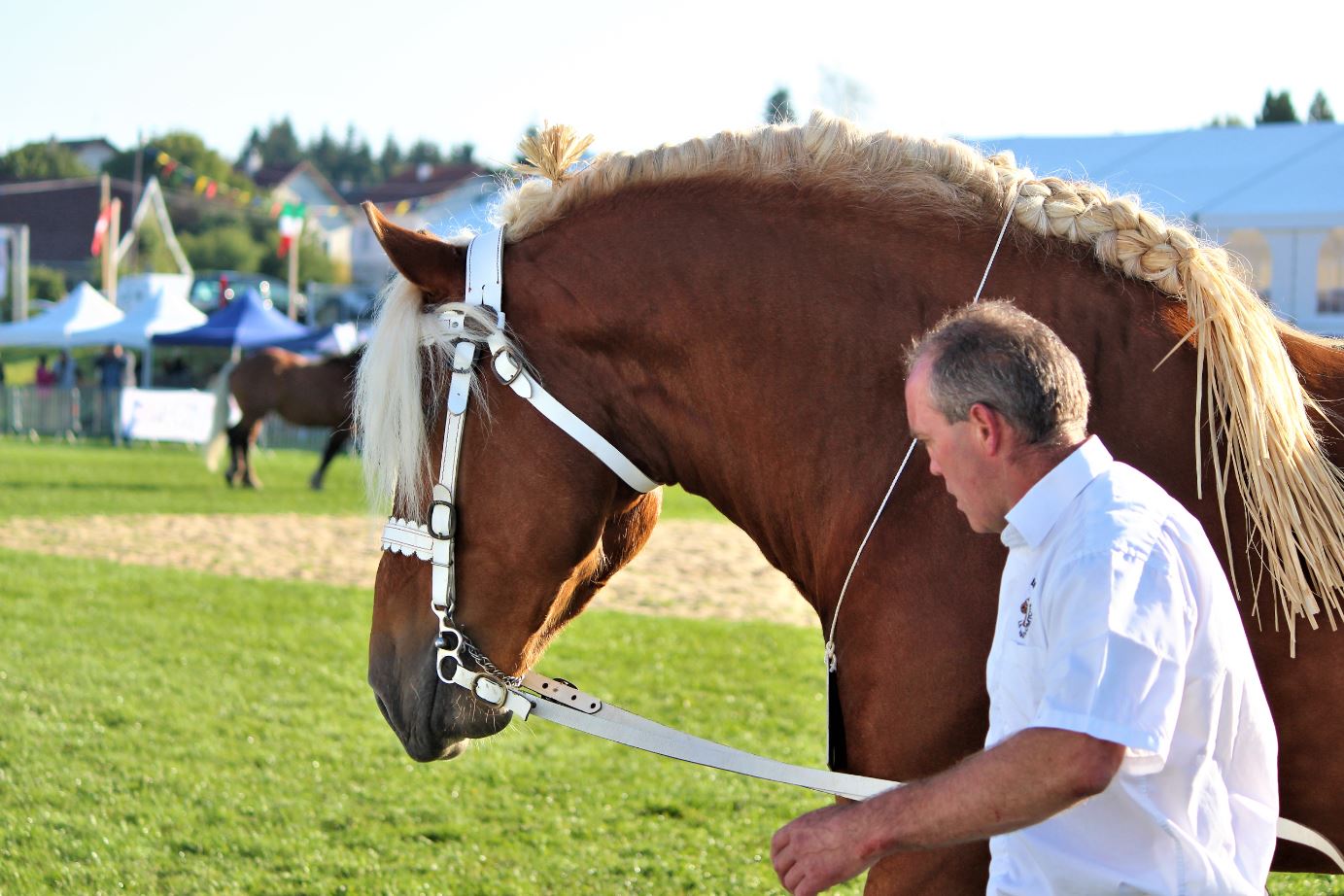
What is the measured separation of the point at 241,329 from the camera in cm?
2258

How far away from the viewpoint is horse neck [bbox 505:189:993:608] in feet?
7.32

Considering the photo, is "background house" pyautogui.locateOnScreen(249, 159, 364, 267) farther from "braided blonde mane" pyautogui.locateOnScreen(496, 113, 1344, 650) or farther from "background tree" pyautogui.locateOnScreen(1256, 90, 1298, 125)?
"braided blonde mane" pyautogui.locateOnScreen(496, 113, 1344, 650)

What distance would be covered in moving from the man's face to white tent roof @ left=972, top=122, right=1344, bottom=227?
13.5 meters

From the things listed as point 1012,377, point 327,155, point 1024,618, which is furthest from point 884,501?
point 327,155

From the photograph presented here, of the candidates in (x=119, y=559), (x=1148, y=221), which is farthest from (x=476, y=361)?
(x=119, y=559)

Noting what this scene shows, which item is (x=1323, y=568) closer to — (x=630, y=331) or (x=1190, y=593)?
(x=1190, y=593)

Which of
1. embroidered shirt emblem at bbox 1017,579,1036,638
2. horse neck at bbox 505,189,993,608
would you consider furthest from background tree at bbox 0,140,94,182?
embroidered shirt emblem at bbox 1017,579,1036,638

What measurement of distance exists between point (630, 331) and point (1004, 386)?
0.99 m

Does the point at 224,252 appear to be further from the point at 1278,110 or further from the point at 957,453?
the point at 957,453

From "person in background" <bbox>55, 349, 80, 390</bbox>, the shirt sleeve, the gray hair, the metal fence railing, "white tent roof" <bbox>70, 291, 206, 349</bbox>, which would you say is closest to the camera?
the shirt sleeve

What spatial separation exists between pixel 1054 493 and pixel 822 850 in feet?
1.89

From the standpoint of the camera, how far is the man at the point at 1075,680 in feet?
4.64

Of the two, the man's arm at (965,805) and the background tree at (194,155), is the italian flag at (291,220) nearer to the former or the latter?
the man's arm at (965,805)

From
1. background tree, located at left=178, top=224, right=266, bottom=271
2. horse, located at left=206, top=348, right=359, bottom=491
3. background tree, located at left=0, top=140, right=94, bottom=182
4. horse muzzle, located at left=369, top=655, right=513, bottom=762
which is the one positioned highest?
background tree, located at left=0, top=140, right=94, bottom=182
